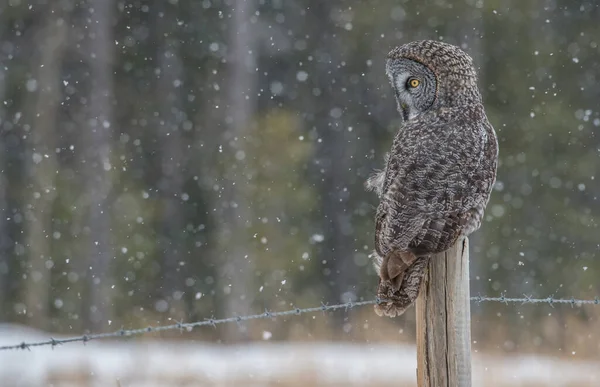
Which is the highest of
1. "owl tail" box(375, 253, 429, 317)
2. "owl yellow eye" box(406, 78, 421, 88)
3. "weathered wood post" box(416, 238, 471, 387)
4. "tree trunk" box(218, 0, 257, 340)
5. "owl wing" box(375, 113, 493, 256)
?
"tree trunk" box(218, 0, 257, 340)

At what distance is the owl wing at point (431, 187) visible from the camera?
3861 millimetres

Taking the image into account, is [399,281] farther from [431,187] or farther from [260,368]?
[260,368]

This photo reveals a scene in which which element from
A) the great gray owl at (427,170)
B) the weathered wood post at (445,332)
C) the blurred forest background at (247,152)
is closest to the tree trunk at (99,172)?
the blurred forest background at (247,152)

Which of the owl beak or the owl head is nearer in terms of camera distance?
the owl head

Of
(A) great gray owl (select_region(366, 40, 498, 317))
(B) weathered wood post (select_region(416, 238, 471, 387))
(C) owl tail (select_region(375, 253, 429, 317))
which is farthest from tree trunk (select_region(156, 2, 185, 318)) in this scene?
(B) weathered wood post (select_region(416, 238, 471, 387))

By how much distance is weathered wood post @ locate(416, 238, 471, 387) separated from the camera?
3441 millimetres

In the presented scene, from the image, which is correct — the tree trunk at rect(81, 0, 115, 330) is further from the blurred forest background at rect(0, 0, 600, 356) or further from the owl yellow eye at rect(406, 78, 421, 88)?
the owl yellow eye at rect(406, 78, 421, 88)

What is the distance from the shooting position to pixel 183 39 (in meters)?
19.8

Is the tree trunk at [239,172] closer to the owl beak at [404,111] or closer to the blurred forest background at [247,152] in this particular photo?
the blurred forest background at [247,152]

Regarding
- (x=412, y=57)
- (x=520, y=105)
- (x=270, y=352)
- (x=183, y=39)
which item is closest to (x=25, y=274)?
(x=183, y=39)

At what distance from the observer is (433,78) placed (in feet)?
15.4

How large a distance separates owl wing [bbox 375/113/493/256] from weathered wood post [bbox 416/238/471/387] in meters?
0.20

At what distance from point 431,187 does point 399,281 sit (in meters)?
0.53

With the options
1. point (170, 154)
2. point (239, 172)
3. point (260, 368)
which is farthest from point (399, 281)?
point (170, 154)
